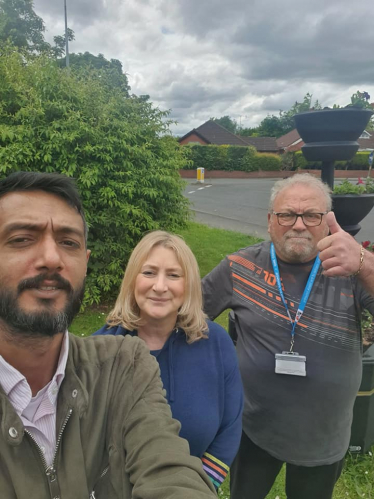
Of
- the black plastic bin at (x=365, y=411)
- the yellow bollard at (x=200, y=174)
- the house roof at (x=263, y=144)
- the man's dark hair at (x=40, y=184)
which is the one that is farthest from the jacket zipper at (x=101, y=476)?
the house roof at (x=263, y=144)

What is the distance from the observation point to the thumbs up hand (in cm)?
158

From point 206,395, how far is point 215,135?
4742cm

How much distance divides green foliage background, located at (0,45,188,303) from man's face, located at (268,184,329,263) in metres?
2.91

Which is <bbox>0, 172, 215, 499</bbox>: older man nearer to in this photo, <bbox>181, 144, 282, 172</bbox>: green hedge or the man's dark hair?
the man's dark hair

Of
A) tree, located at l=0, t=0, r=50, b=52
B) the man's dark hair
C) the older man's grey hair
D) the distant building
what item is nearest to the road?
the older man's grey hair

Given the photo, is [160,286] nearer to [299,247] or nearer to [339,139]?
[299,247]

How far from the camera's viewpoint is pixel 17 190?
42.3 inches

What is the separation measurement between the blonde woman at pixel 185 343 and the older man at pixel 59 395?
39 centimetres

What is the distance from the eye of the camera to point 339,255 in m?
1.59

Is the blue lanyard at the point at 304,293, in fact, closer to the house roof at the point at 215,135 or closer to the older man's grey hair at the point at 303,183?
the older man's grey hair at the point at 303,183

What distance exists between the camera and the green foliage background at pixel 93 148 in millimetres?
4285

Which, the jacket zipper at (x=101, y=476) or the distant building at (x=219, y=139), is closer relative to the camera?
the jacket zipper at (x=101, y=476)

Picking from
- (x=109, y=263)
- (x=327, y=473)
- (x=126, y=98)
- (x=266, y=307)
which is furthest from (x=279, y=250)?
(x=126, y=98)

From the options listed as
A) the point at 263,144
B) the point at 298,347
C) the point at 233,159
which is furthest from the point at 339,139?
the point at 263,144
